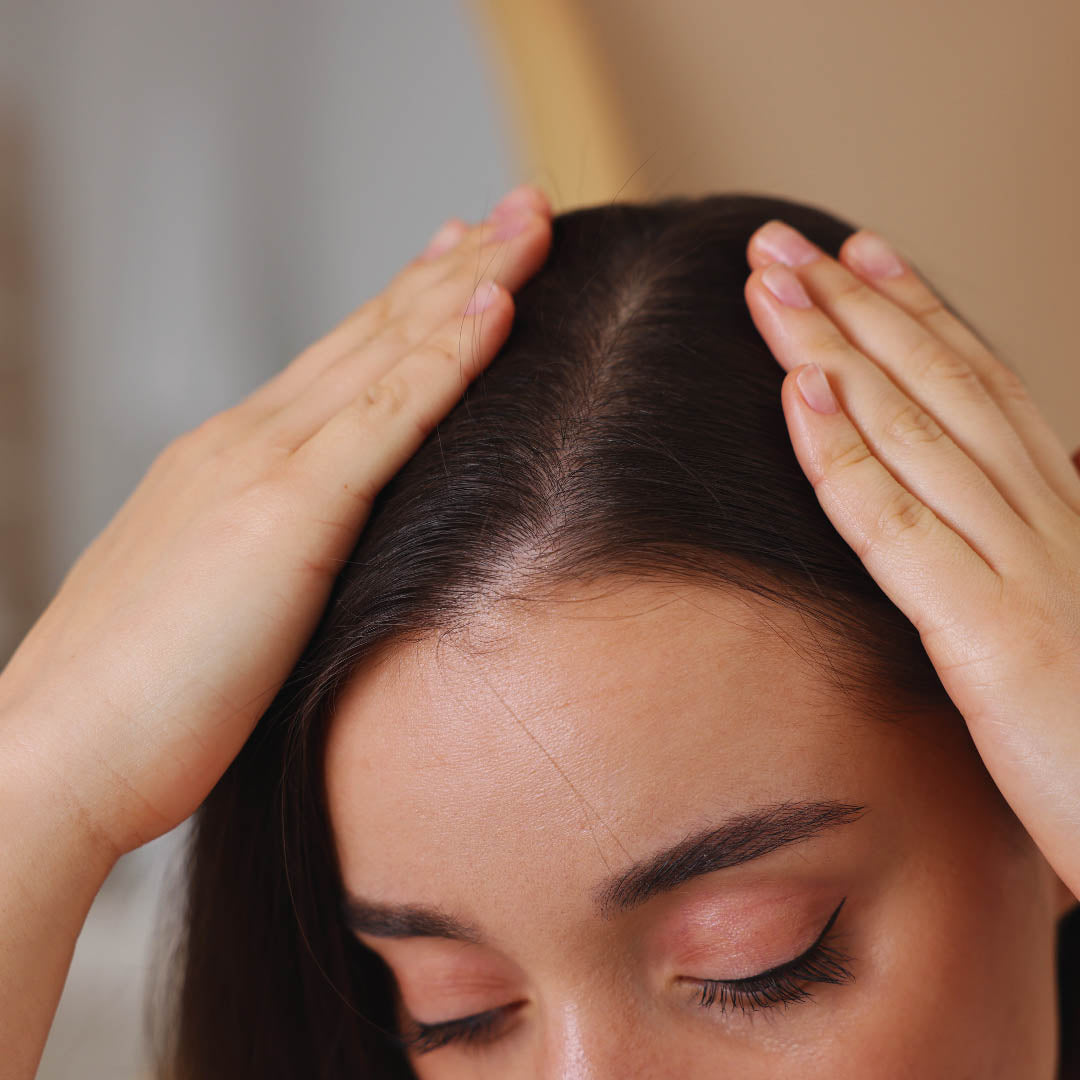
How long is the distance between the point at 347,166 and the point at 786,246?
1.37 meters

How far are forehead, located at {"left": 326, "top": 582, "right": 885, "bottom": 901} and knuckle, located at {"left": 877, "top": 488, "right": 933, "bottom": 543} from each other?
0.09 m

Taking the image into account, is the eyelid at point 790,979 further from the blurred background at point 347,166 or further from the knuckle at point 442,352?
the blurred background at point 347,166

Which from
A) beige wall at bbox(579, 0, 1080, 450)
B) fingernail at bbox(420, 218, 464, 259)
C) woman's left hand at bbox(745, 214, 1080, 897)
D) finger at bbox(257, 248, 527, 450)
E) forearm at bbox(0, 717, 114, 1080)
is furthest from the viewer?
beige wall at bbox(579, 0, 1080, 450)

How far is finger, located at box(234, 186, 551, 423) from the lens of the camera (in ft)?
3.14

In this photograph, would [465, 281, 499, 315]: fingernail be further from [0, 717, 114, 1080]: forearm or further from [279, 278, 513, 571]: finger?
[0, 717, 114, 1080]: forearm

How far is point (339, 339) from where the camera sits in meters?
1.01

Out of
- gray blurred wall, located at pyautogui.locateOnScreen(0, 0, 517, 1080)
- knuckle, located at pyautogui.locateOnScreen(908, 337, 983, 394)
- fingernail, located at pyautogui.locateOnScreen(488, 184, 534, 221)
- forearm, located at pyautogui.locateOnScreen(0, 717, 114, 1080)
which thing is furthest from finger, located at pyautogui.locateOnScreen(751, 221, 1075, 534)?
gray blurred wall, located at pyautogui.locateOnScreen(0, 0, 517, 1080)

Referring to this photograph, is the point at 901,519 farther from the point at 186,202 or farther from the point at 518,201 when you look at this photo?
the point at 186,202

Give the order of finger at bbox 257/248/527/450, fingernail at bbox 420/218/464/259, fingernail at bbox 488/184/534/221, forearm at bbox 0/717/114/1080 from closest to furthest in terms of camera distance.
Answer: forearm at bbox 0/717/114/1080 < finger at bbox 257/248/527/450 < fingernail at bbox 488/184/534/221 < fingernail at bbox 420/218/464/259

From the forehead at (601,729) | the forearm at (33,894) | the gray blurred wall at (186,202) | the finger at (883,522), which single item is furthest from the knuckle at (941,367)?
the gray blurred wall at (186,202)

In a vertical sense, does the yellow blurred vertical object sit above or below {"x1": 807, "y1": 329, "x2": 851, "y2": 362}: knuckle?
above

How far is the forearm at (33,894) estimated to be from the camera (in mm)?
798

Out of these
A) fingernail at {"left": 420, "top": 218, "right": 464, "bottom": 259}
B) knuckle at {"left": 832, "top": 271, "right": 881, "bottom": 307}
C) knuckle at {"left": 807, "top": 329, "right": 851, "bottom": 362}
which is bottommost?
knuckle at {"left": 807, "top": 329, "right": 851, "bottom": 362}

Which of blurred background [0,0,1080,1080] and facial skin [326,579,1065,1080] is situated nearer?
facial skin [326,579,1065,1080]
